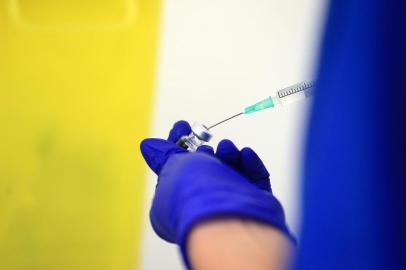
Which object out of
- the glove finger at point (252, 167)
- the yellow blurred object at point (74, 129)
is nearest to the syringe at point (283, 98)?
the glove finger at point (252, 167)

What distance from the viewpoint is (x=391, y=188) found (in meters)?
0.22

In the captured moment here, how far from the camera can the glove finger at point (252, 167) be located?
0.66 metres

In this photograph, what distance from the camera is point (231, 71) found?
35.4 inches

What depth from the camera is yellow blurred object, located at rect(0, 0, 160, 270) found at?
2.95ft

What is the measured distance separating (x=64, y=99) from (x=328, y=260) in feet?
2.62

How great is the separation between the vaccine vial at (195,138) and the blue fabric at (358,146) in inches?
17.4

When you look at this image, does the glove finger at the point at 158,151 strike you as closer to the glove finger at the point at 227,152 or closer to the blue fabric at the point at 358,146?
the glove finger at the point at 227,152

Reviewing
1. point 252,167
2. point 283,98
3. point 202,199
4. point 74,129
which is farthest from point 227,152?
point 74,129

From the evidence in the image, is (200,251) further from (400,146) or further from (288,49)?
(288,49)

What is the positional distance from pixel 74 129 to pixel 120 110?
113 mm

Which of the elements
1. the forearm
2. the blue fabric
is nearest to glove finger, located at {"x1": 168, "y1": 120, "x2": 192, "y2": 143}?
the forearm

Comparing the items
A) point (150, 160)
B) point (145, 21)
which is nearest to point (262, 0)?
point (145, 21)

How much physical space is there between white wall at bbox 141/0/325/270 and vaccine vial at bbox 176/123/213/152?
0.22 meters

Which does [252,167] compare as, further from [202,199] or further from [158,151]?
[202,199]
